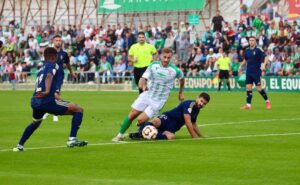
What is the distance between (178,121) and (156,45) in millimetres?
29193

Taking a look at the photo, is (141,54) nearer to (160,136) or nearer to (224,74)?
(160,136)

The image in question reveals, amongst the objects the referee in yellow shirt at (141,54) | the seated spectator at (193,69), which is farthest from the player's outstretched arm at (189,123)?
the seated spectator at (193,69)

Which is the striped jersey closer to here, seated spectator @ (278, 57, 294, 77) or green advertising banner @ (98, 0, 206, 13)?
seated spectator @ (278, 57, 294, 77)

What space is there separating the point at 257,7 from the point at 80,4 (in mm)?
14700

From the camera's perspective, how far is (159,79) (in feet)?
57.8

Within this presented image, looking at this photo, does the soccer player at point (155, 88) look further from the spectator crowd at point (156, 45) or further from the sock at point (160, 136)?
the spectator crowd at point (156, 45)

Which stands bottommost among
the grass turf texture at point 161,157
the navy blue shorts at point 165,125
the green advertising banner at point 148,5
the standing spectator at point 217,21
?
the grass turf texture at point 161,157

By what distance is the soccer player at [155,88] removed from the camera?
17.4 meters

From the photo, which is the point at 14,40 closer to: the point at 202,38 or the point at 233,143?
the point at 202,38

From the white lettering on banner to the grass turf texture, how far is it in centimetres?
1786

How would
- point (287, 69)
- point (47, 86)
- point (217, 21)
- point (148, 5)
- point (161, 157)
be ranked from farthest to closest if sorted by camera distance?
point (148, 5) → point (217, 21) → point (287, 69) → point (47, 86) → point (161, 157)

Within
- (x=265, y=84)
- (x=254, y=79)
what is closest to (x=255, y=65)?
(x=254, y=79)

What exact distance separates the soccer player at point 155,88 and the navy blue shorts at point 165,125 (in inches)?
7.8

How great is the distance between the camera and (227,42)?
44.5 meters
